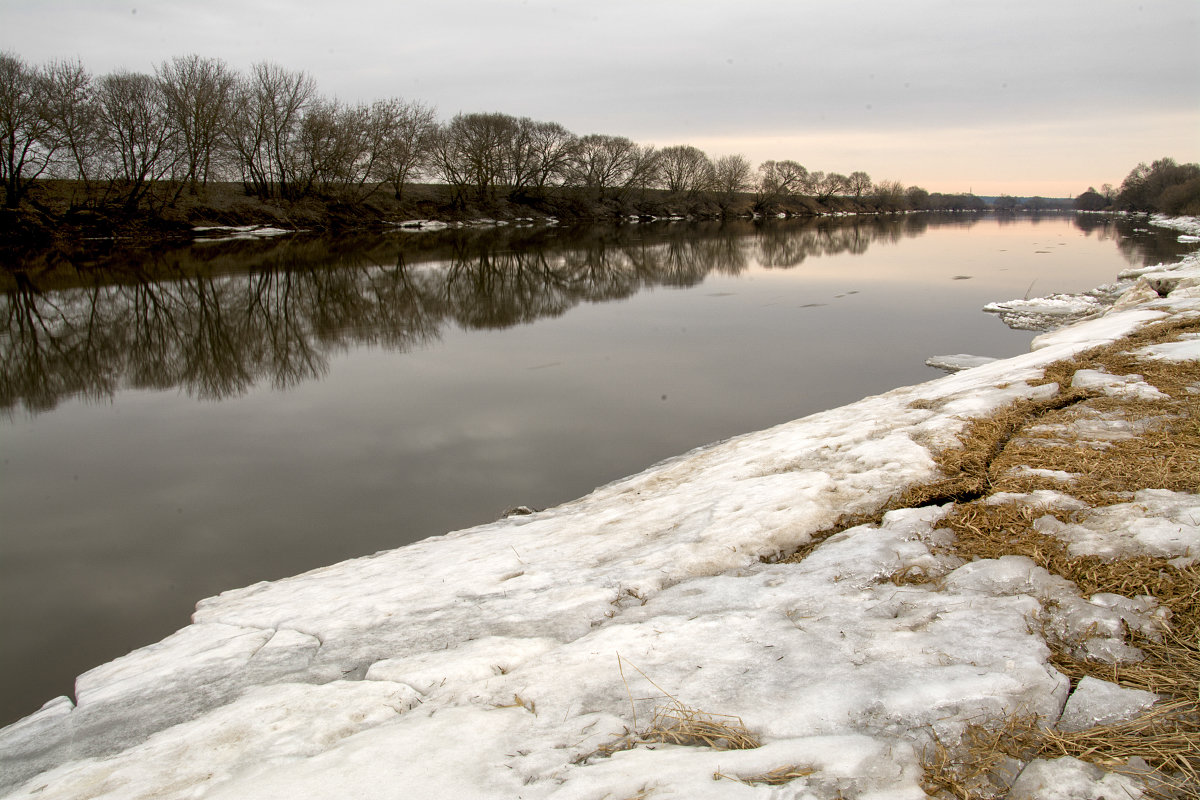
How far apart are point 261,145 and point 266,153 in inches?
25.8

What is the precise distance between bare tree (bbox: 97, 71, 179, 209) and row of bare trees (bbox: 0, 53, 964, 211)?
7 cm

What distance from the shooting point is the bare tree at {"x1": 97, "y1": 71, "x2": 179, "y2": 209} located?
135ft

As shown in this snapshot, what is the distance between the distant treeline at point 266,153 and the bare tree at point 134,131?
87 mm

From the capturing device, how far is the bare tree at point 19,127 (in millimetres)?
35750

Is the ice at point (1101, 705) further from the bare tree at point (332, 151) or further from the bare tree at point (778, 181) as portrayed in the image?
the bare tree at point (778, 181)

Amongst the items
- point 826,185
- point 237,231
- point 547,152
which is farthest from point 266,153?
point 826,185

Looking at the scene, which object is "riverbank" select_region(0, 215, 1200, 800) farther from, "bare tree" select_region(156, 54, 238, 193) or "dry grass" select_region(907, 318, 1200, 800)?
"bare tree" select_region(156, 54, 238, 193)

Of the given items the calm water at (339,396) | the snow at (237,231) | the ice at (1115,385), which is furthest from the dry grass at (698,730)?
the snow at (237,231)

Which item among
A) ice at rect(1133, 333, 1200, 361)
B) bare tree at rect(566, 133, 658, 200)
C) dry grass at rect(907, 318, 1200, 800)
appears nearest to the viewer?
dry grass at rect(907, 318, 1200, 800)

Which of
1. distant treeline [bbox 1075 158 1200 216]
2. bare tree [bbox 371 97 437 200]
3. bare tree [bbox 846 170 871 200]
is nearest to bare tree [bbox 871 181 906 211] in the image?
bare tree [bbox 846 170 871 200]

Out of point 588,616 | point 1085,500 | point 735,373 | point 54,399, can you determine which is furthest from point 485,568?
point 54,399

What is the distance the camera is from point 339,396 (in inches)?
450

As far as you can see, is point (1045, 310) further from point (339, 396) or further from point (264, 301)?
point (264, 301)

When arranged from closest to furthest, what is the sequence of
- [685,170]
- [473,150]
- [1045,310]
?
[1045,310], [473,150], [685,170]
